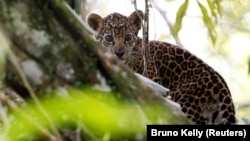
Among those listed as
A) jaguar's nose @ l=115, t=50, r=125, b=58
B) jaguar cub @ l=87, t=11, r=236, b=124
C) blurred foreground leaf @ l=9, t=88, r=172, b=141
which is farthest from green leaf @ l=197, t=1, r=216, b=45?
blurred foreground leaf @ l=9, t=88, r=172, b=141

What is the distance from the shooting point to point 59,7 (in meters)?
1.59

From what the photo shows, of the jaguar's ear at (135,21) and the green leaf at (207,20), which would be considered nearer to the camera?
the green leaf at (207,20)

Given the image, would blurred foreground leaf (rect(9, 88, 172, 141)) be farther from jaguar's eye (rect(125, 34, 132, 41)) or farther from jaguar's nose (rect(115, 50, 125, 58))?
jaguar's eye (rect(125, 34, 132, 41))

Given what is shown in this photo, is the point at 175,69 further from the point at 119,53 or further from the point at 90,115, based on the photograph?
the point at 90,115

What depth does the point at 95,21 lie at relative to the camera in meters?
3.91

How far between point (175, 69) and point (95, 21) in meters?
0.55

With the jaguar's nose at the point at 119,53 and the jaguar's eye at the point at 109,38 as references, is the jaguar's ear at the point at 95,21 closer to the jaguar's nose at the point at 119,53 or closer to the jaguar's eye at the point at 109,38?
the jaguar's eye at the point at 109,38

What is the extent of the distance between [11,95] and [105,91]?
2.36 feet

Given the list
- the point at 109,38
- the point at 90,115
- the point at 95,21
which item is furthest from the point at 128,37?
the point at 90,115

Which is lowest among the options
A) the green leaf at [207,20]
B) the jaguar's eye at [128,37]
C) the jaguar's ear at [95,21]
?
the green leaf at [207,20]

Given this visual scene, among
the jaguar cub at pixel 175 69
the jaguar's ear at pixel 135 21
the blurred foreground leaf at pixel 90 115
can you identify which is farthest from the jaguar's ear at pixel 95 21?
the blurred foreground leaf at pixel 90 115

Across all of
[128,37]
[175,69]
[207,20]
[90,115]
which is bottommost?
[90,115]

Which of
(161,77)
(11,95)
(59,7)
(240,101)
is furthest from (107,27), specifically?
(240,101)

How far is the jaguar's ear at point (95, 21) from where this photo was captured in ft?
12.7
